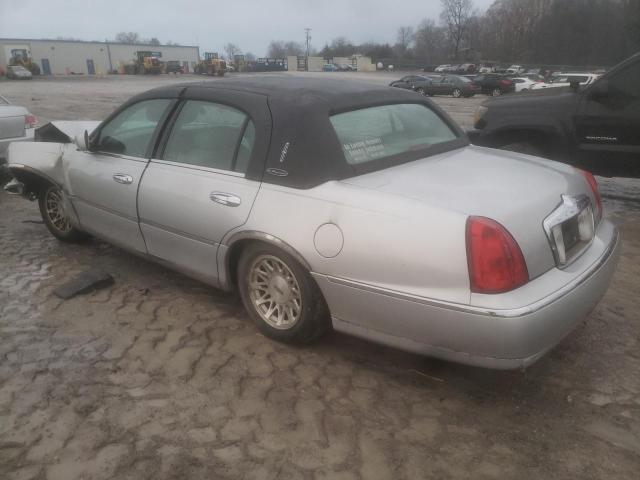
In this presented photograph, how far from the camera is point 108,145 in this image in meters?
4.13

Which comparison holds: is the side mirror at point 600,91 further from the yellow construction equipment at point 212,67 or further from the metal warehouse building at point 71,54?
the metal warehouse building at point 71,54

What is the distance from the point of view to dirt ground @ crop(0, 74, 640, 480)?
7.75ft

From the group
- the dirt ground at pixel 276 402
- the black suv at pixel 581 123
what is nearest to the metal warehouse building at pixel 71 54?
the black suv at pixel 581 123

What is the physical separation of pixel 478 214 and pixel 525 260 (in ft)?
0.98

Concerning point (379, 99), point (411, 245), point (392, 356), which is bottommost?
point (392, 356)

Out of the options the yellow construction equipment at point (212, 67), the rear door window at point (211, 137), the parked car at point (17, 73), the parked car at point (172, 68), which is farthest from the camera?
the parked car at point (172, 68)

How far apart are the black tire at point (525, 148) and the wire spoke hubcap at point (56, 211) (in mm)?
4667

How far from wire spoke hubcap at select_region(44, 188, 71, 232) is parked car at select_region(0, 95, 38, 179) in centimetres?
263

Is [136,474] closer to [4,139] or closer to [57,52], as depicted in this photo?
[4,139]

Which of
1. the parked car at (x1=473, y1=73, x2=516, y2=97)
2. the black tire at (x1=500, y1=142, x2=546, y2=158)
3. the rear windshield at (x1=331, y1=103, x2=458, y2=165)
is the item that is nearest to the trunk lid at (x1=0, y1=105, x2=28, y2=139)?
the rear windshield at (x1=331, y1=103, x2=458, y2=165)

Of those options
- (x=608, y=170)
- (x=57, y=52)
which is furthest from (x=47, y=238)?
(x=57, y=52)

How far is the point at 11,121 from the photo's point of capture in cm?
729

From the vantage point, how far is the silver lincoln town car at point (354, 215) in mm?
2441

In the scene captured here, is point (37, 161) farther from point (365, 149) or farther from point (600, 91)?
point (600, 91)
